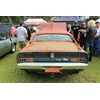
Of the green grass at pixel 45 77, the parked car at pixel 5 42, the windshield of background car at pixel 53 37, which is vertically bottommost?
the green grass at pixel 45 77

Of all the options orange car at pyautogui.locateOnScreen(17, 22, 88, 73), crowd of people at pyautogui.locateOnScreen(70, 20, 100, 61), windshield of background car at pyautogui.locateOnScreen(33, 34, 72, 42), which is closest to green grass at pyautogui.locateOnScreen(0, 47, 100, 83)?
orange car at pyautogui.locateOnScreen(17, 22, 88, 73)

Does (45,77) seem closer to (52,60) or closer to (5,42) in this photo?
(52,60)

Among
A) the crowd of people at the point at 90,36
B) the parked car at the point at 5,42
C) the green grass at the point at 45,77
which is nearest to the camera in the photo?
the green grass at the point at 45,77

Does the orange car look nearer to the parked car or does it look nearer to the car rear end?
the car rear end

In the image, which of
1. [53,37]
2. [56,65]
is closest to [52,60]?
[56,65]

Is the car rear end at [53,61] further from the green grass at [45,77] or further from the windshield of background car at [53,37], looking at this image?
the windshield of background car at [53,37]

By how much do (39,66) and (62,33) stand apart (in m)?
2.10

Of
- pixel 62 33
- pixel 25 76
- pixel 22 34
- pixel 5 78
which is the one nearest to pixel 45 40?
pixel 62 33

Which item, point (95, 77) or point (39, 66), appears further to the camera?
point (95, 77)

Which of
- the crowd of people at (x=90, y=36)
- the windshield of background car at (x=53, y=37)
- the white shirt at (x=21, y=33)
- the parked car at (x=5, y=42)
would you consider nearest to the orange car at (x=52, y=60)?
the windshield of background car at (x=53, y=37)

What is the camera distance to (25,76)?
610 centimetres

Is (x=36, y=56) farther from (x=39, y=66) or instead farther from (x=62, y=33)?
(x=62, y=33)

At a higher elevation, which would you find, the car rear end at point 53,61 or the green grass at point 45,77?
the car rear end at point 53,61
